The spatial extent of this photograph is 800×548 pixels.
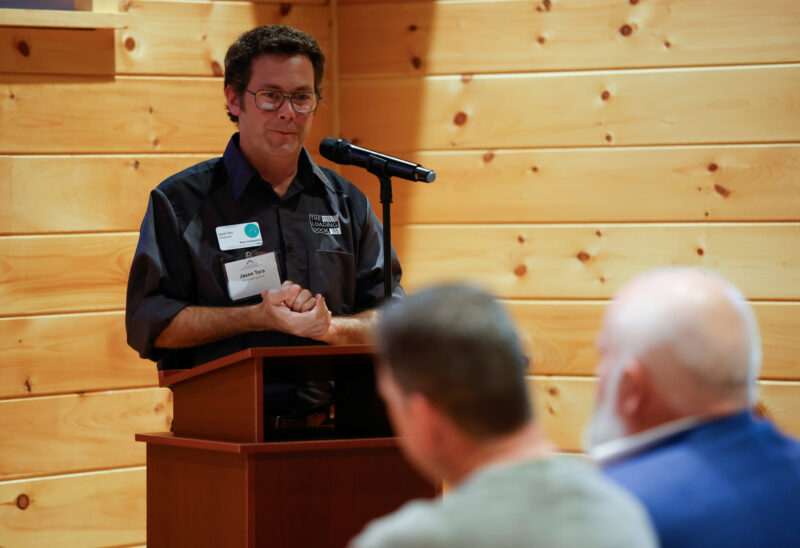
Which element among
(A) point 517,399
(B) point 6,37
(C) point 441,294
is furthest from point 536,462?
(B) point 6,37

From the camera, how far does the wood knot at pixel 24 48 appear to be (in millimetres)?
3084

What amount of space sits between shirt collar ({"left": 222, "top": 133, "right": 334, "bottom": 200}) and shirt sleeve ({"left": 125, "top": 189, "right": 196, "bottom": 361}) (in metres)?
0.22

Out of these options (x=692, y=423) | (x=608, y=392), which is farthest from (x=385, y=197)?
(x=692, y=423)

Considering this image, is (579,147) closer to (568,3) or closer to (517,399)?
(568,3)

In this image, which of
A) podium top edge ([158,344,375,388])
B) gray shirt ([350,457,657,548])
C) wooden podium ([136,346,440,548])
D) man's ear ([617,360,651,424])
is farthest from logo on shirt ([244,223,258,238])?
gray shirt ([350,457,657,548])

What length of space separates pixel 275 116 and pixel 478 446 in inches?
68.5

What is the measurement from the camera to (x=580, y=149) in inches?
A: 132

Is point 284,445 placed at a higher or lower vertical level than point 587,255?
lower

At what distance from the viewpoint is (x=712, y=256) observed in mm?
3283

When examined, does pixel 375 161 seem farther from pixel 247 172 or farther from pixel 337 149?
pixel 247 172

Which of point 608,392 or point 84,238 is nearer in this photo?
point 608,392

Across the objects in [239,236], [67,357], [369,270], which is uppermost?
[239,236]

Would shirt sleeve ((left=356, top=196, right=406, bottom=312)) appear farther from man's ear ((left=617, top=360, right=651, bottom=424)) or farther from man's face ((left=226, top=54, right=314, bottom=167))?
man's ear ((left=617, top=360, right=651, bottom=424))

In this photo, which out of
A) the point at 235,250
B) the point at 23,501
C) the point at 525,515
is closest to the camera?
the point at 525,515
